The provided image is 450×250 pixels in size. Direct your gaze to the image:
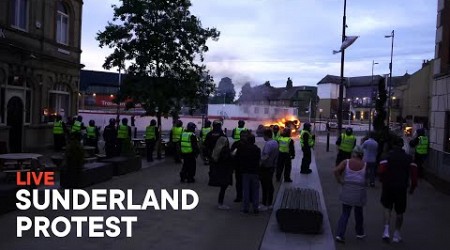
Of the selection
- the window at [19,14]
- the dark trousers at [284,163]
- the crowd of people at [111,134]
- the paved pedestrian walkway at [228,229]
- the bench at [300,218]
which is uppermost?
the window at [19,14]

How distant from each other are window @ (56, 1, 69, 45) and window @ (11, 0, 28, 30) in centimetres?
307

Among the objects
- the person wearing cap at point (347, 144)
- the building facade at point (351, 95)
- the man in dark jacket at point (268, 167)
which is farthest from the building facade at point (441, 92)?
the building facade at point (351, 95)

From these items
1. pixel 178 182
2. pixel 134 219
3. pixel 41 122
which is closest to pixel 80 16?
pixel 41 122

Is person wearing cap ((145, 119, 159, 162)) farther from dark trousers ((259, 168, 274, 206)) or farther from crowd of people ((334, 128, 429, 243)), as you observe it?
crowd of people ((334, 128, 429, 243))

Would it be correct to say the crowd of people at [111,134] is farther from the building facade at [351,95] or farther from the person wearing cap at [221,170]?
the building facade at [351,95]

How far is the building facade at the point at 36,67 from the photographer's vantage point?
19.7m

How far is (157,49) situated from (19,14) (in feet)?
18.2

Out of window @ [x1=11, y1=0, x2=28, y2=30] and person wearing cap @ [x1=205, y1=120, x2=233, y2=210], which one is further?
window @ [x1=11, y1=0, x2=28, y2=30]

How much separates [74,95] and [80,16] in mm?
3940

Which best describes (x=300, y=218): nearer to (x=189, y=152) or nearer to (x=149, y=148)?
(x=189, y=152)

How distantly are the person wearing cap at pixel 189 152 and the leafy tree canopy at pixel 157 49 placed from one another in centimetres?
741

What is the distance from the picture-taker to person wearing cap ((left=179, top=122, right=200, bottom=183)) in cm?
1439

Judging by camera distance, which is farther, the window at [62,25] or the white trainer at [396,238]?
the window at [62,25]

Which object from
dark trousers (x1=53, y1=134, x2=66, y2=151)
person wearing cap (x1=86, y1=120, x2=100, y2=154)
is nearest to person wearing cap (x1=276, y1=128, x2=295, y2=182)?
person wearing cap (x1=86, y1=120, x2=100, y2=154)
